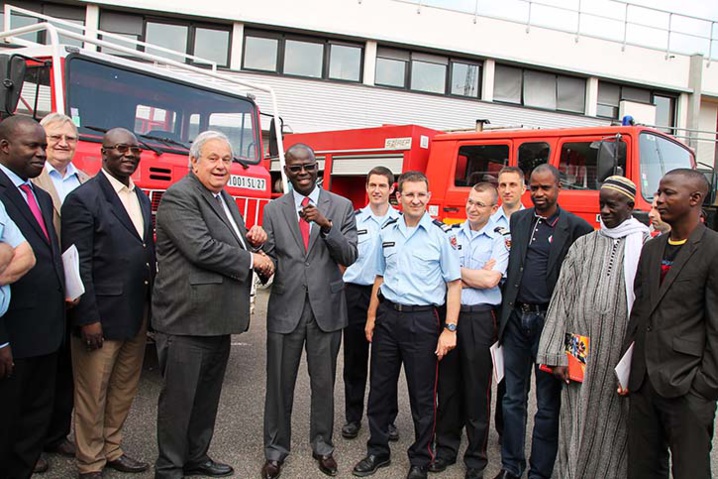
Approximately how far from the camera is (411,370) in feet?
11.7

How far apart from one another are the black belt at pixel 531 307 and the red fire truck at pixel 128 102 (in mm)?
3021

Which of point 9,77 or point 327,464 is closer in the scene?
point 327,464

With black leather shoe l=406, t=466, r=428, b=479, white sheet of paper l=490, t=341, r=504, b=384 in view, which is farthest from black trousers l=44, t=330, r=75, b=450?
white sheet of paper l=490, t=341, r=504, b=384

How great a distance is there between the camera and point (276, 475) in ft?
11.4

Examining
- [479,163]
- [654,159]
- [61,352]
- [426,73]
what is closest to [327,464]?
Answer: [61,352]

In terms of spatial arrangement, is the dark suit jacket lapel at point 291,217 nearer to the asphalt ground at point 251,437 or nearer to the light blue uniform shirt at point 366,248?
the light blue uniform shirt at point 366,248

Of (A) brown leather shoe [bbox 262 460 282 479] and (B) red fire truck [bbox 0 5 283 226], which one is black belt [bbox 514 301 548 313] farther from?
(B) red fire truck [bbox 0 5 283 226]

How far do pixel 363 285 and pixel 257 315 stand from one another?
13.4 ft

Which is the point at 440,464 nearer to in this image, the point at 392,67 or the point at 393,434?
the point at 393,434

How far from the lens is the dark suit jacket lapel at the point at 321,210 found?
11.9 feet

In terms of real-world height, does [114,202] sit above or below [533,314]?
above

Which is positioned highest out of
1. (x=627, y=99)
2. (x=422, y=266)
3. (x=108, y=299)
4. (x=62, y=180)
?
(x=627, y=99)

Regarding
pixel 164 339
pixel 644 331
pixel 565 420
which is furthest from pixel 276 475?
pixel 644 331

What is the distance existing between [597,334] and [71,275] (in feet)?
9.44
